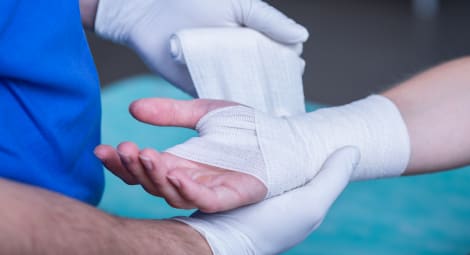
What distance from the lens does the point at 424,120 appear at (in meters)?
1.13

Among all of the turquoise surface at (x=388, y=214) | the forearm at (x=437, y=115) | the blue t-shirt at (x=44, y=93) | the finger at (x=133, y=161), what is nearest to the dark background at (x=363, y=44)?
the turquoise surface at (x=388, y=214)

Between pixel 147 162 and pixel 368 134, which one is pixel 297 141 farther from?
pixel 147 162

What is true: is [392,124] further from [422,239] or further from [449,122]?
[422,239]

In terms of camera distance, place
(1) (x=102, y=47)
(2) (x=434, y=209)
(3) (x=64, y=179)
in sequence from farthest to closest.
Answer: (1) (x=102, y=47) → (2) (x=434, y=209) → (3) (x=64, y=179)

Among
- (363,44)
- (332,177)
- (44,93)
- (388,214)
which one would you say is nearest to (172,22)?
(44,93)

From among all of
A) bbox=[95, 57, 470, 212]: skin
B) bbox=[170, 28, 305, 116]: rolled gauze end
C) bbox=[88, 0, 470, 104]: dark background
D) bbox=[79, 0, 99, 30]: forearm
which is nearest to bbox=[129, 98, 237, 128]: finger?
bbox=[95, 57, 470, 212]: skin

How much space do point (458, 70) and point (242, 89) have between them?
381 millimetres

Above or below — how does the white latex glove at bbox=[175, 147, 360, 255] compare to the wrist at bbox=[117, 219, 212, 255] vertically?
below

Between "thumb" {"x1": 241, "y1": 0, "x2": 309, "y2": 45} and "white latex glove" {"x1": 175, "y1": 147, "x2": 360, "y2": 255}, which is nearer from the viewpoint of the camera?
"white latex glove" {"x1": 175, "y1": 147, "x2": 360, "y2": 255}

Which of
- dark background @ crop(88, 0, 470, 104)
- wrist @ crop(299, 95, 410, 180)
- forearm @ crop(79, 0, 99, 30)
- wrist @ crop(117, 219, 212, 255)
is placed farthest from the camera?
dark background @ crop(88, 0, 470, 104)

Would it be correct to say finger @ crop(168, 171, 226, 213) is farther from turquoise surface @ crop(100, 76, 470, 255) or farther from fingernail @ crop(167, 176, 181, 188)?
turquoise surface @ crop(100, 76, 470, 255)

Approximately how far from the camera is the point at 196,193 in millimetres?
778

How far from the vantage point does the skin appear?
2.61 ft

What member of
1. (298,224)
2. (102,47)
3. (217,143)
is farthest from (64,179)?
(102,47)
